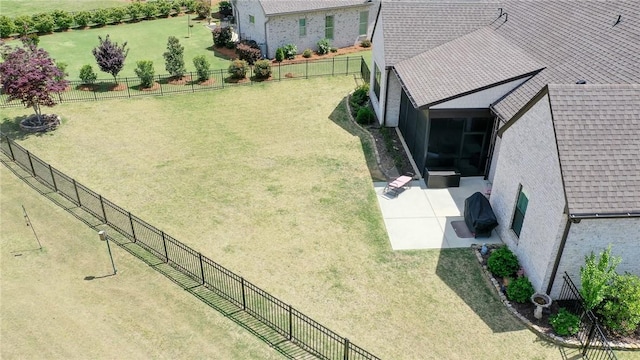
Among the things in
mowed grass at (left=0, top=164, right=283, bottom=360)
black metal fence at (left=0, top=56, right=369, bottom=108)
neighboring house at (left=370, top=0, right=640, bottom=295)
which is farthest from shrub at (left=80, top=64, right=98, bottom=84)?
neighboring house at (left=370, top=0, right=640, bottom=295)

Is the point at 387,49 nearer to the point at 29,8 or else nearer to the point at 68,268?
the point at 68,268

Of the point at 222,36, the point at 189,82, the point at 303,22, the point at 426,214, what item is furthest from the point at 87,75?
the point at 426,214

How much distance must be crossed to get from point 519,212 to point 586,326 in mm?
4317

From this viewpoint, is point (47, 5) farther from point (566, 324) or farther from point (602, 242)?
point (566, 324)

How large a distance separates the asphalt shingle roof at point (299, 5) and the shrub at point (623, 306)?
30.3 m

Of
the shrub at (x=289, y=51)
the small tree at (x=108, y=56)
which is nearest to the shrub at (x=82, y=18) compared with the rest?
the small tree at (x=108, y=56)

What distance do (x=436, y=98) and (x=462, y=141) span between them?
248cm

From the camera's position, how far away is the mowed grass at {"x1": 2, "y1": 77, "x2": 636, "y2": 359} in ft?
50.5

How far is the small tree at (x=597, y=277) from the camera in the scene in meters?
14.0

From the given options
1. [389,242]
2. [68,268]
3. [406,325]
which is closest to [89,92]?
[68,268]

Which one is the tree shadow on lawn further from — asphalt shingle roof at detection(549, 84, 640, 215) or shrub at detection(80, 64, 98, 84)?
shrub at detection(80, 64, 98, 84)

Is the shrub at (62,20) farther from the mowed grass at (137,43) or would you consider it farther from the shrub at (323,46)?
the shrub at (323,46)

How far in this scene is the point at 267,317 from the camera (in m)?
15.7

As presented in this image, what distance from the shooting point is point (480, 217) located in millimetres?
18828
